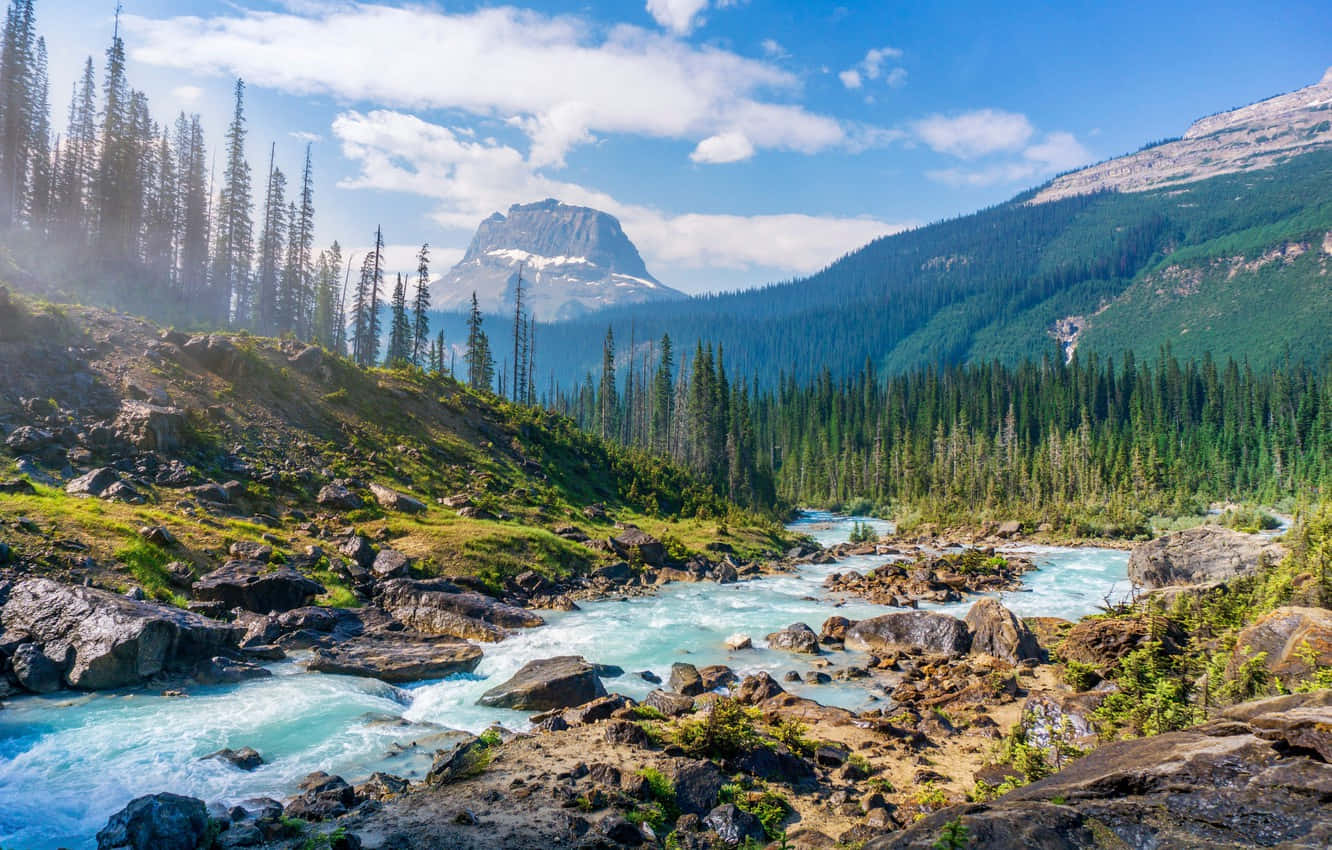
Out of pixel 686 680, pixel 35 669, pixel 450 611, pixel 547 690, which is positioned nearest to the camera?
pixel 35 669

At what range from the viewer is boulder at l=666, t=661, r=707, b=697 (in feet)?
66.0

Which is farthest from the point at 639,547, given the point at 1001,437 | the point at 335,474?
the point at 1001,437

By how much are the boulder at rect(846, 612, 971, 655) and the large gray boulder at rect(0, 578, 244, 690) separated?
74.7 ft

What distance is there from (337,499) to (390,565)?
27.9ft

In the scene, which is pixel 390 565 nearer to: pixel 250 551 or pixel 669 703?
pixel 250 551

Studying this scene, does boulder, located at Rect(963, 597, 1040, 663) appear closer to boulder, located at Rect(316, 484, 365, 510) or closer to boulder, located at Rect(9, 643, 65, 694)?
boulder, located at Rect(9, 643, 65, 694)

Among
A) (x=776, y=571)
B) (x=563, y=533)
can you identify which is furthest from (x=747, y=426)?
(x=563, y=533)

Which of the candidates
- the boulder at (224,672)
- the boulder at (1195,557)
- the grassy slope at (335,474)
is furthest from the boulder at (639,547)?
the boulder at (1195,557)

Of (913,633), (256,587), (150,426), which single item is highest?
(150,426)

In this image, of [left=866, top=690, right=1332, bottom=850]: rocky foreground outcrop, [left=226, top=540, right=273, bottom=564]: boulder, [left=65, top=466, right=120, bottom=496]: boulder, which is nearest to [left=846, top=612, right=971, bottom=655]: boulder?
[left=866, top=690, right=1332, bottom=850]: rocky foreground outcrop

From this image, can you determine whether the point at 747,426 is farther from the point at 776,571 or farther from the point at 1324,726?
the point at 1324,726

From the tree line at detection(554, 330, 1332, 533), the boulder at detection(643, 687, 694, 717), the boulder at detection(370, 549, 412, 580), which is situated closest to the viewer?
the boulder at detection(643, 687, 694, 717)

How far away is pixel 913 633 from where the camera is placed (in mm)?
25750

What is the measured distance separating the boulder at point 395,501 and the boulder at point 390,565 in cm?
697
